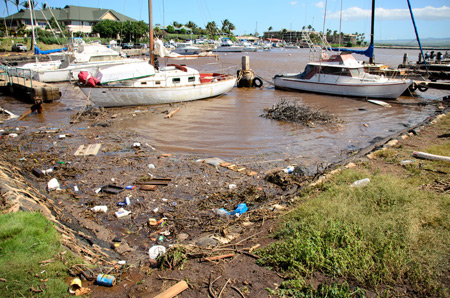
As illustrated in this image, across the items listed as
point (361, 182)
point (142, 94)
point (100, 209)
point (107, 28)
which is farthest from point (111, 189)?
point (107, 28)

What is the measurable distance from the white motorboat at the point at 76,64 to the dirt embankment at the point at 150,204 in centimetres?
1580

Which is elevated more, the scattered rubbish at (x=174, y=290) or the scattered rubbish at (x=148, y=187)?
the scattered rubbish at (x=174, y=290)

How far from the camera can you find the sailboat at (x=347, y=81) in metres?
19.5

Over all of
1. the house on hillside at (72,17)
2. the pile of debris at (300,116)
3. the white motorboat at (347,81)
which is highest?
the house on hillside at (72,17)

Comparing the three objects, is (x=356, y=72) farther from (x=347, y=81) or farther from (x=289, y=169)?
(x=289, y=169)

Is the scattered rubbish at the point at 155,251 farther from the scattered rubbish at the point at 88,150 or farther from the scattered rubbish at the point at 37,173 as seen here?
the scattered rubbish at the point at 88,150

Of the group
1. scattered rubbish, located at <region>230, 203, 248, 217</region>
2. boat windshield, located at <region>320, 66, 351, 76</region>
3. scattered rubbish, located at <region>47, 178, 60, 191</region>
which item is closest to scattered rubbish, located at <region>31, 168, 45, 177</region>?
scattered rubbish, located at <region>47, 178, 60, 191</region>

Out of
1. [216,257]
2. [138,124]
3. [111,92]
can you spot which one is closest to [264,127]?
[138,124]

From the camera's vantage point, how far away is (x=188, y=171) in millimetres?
8594

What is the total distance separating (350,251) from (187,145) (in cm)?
786

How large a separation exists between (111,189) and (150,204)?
1207mm

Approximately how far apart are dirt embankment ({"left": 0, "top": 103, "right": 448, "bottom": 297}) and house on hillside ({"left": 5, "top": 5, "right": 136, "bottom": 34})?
2857 inches

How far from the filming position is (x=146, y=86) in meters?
16.9

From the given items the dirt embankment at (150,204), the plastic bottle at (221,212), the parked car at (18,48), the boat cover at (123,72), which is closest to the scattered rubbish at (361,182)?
the dirt embankment at (150,204)
